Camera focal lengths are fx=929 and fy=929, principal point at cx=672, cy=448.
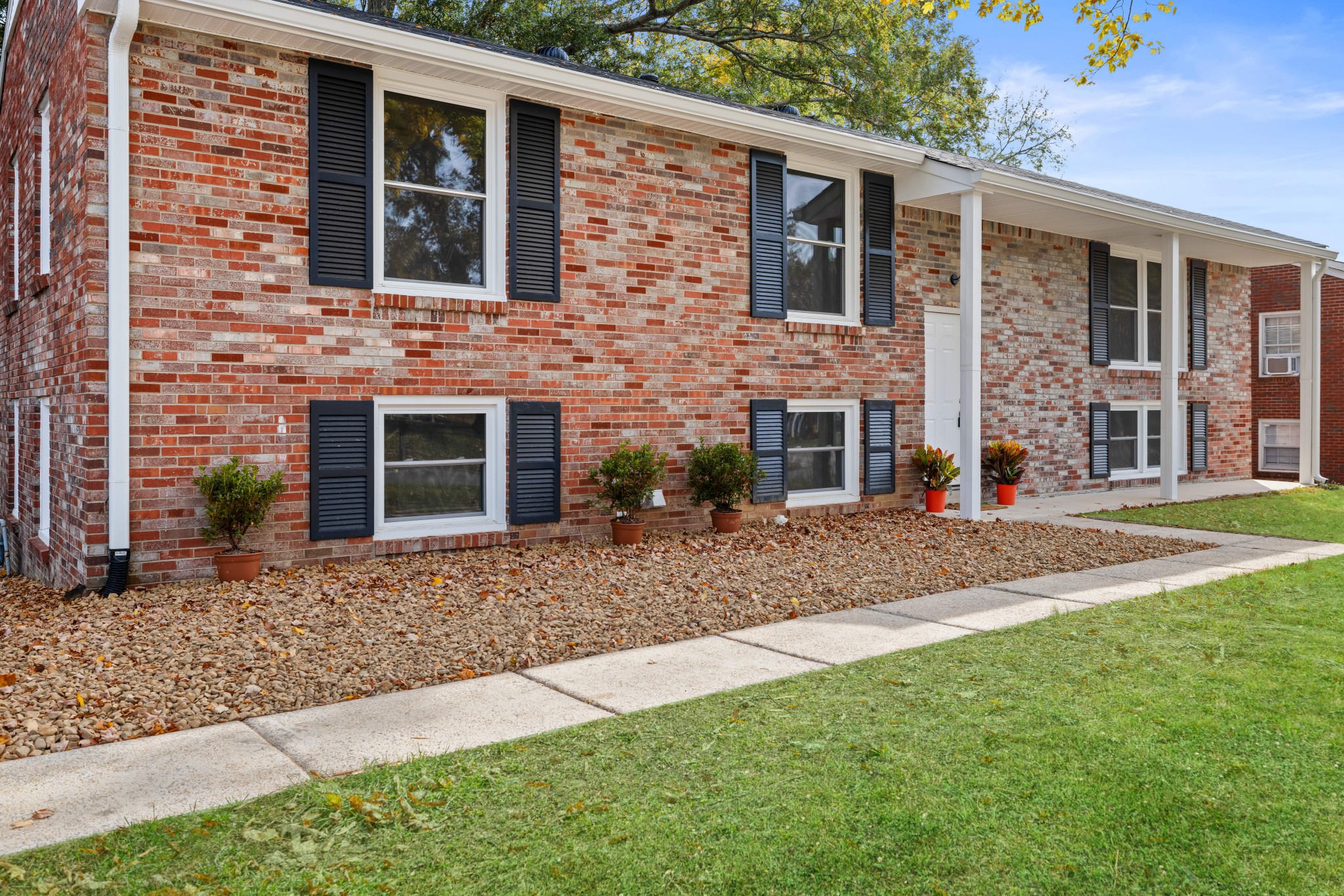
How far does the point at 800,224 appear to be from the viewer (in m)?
9.53

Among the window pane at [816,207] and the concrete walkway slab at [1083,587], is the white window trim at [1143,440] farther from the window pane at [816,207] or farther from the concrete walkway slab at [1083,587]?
the concrete walkway slab at [1083,587]

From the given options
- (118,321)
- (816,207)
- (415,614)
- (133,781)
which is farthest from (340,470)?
(816,207)

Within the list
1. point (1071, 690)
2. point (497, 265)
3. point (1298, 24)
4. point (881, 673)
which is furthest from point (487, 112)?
point (1298, 24)

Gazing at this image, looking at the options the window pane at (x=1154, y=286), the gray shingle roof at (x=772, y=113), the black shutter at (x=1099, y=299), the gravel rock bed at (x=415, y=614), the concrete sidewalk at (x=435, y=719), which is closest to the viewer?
the concrete sidewalk at (x=435, y=719)

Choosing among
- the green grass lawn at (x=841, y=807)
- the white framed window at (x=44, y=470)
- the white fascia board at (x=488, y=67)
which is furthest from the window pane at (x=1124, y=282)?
the white framed window at (x=44, y=470)

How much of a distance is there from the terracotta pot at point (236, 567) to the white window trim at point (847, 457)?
5230 millimetres

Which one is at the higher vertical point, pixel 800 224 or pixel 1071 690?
pixel 800 224

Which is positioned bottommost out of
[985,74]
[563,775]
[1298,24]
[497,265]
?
[563,775]

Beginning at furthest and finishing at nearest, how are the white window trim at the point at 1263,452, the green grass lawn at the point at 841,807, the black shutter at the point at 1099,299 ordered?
the white window trim at the point at 1263,452 < the black shutter at the point at 1099,299 < the green grass lawn at the point at 841,807

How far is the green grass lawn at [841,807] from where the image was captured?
7.81 feet

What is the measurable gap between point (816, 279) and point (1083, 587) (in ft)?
14.8

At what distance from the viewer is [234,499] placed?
5.81 metres

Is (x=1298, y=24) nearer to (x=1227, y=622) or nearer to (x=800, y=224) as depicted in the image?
(x=800, y=224)

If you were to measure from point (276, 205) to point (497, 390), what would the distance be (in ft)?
6.67
